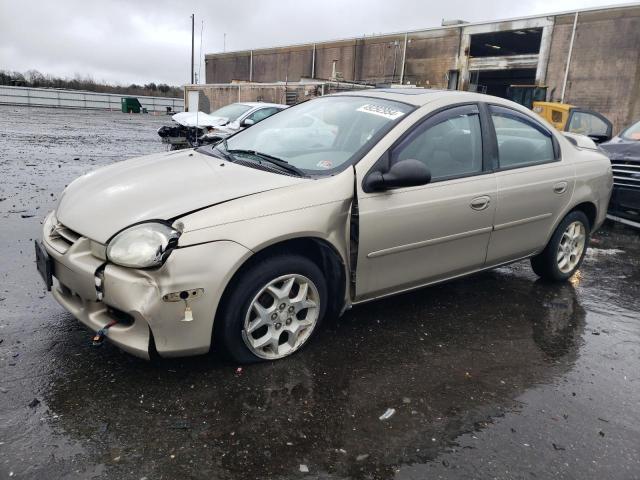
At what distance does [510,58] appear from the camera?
28.9 meters

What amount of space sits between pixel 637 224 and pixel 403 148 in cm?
539

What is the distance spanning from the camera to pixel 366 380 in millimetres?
2947

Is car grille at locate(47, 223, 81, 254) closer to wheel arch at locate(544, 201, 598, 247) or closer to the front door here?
the front door

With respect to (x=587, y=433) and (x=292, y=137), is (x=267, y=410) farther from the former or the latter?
(x=292, y=137)

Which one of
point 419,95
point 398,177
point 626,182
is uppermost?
point 419,95

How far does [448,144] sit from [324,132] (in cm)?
89

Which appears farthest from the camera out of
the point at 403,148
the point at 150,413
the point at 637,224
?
the point at 637,224

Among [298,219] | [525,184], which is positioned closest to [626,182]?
[525,184]

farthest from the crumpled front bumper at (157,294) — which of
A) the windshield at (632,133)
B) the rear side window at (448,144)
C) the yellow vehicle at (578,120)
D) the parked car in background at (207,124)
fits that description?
the yellow vehicle at (578,120)

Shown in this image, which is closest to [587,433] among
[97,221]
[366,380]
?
[366,380]

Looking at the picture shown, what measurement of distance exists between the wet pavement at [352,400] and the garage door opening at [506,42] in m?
28.4

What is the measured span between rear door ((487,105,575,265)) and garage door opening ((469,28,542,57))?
88.6 feet

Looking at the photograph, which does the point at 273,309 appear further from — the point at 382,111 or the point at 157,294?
the point at 382,111

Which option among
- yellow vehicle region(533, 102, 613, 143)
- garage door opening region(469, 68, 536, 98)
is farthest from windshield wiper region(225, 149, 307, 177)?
garage door opening region(469, 68, 536, 98)
